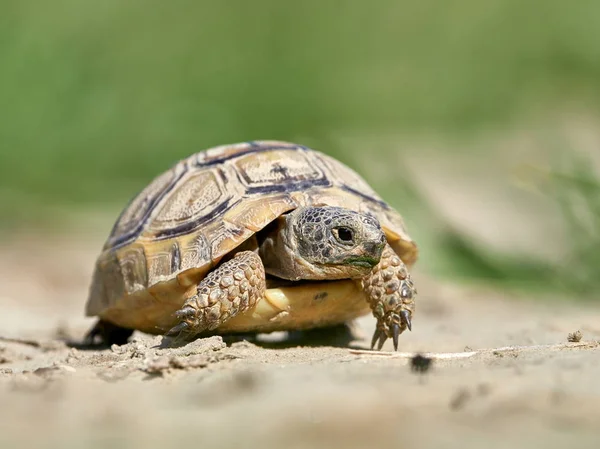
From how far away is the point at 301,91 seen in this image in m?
13.8

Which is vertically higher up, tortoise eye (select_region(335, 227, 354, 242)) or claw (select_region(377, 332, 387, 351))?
tortoise eye (select_region(335, 227, 354, 242))

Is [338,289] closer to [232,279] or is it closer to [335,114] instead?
[232,279]

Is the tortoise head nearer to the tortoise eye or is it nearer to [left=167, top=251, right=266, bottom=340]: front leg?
the tortoise eye

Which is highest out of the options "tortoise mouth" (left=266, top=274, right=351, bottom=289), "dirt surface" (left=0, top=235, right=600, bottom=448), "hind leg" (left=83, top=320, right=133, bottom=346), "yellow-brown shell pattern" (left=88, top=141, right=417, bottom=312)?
"yellow-brown shell pattern" (left=88, top=141, right=417, bottom=312)

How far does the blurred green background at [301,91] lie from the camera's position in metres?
12.1

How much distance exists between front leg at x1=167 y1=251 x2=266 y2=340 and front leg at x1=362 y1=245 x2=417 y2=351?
0.54 meters

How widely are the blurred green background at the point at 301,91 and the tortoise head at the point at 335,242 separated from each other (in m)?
4.66

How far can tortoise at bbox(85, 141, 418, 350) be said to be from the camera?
3863 mm

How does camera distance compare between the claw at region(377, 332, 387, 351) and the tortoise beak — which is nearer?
the tortoise beak

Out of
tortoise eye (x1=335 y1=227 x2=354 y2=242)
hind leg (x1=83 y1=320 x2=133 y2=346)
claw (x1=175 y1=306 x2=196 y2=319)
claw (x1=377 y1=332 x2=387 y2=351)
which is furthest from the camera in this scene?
hind leg (x1=83 y1=320 x2=133 y2=346)

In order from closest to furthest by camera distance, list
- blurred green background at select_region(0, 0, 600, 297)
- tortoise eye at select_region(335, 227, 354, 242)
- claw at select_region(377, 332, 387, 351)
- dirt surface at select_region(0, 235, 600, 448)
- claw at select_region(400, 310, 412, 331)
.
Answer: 1. dirt surface at select_region(0, 235, 600, 448)
2. tortoise eye at select_region(335, 227, 354, 242)
3. claw at select_region(400, 310, 412, 331)
4. claw at select_region(377, 332, 387, 351)
5. blurred green background at select_region(0, 0, 600, 297)

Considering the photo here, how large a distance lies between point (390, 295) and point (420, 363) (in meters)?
1.03

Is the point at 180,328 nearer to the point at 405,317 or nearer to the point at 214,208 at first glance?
the point at 214,208

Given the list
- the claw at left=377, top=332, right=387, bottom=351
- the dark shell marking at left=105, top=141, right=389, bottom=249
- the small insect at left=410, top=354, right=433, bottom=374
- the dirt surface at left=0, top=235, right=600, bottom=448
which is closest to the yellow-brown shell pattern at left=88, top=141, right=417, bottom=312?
the dark shell marking at left=105, top=141, right=389, bottom=249
